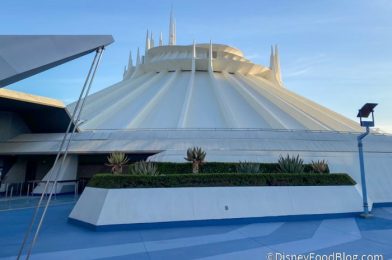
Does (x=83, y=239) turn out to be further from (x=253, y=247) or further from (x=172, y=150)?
(x=172, y=150)

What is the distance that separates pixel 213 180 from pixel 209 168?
3453mm

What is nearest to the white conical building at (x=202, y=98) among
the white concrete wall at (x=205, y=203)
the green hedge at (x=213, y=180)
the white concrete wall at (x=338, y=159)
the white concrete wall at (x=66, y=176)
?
the white concrete wall at (x=66, y=176)

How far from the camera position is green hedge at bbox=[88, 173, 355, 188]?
9.34 metres

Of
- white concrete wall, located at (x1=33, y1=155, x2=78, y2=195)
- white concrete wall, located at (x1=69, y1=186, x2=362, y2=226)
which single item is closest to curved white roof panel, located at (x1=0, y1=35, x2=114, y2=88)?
white concrete wall, located at (x1=69, y1=186, x2=362, y2=226)

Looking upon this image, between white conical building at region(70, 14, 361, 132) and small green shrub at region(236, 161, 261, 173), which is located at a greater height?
white conical building at region(70, 14, 361, 132)

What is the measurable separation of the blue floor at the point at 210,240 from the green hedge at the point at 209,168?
376 cm

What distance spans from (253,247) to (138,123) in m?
13.5

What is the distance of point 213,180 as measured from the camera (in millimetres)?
10047

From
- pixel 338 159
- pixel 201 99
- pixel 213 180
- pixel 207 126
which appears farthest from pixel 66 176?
pixel 338 159

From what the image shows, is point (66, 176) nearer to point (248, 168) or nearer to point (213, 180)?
point (213, 180)

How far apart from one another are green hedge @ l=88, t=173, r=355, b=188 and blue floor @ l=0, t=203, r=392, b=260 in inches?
57.4

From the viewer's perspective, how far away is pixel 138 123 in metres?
18.9

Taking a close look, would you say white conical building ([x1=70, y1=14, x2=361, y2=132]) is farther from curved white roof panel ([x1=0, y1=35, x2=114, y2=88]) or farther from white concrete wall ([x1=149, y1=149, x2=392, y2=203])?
curved white roof panel ([x1=0, y1=35, x2=114, y2=88])

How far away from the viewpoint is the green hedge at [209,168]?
13117mm
